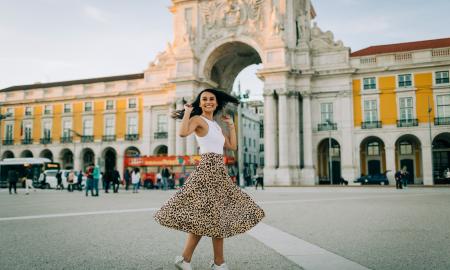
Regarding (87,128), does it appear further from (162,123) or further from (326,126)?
(326,126)

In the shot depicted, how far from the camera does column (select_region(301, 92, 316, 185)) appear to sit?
38156 mm

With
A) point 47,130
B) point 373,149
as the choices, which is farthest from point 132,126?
point 373,149

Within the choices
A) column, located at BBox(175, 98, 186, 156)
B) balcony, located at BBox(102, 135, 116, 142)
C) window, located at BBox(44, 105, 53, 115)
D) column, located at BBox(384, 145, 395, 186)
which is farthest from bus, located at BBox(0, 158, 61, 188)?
column, located at BBox(384, 145, 395, 186)

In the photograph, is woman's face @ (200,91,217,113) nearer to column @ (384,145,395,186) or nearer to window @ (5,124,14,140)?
column @ (384,145,395,186)

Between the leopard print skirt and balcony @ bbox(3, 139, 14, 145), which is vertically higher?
balcony @ bbox(3, 139, 14, 145)

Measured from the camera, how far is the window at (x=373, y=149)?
42.4m

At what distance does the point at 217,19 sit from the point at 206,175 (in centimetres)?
4129

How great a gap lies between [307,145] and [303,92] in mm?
5255

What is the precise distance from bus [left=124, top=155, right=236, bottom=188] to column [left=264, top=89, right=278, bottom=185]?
13.3ft

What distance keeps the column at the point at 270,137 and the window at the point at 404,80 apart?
1205 centimetres

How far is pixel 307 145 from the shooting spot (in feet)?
129

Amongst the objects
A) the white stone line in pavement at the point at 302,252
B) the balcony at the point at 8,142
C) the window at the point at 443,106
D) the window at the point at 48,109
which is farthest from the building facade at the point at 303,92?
the white stone line in pavement at the point at 302,252

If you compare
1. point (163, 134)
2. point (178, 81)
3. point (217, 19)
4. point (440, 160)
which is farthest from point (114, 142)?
point (440, 160)

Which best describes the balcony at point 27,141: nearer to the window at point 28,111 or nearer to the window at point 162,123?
the window at point 28,111
